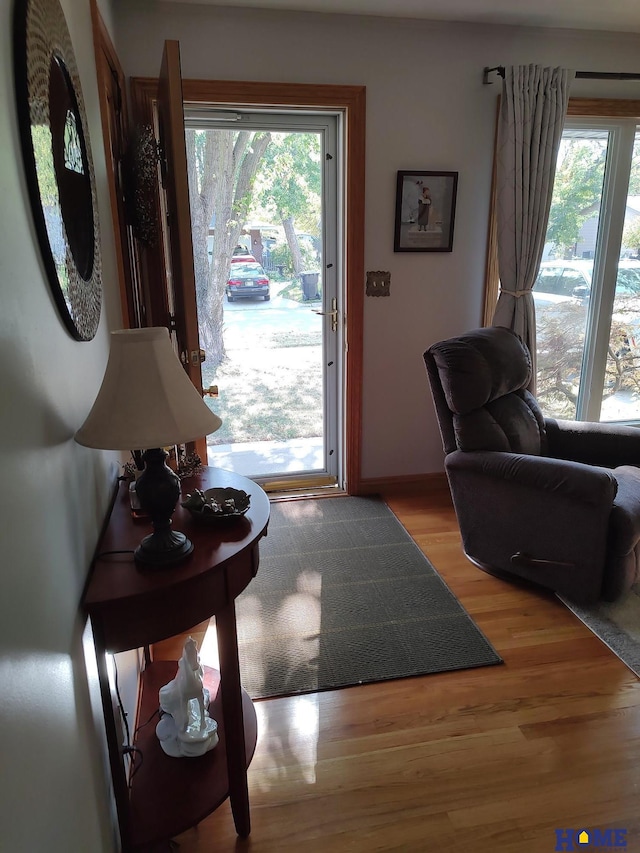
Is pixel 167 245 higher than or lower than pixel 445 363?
higher

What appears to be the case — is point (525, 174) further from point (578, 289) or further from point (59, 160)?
point (59, 160)

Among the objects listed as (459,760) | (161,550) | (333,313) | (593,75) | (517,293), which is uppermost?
(593,75)

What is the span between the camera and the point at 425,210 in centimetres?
311

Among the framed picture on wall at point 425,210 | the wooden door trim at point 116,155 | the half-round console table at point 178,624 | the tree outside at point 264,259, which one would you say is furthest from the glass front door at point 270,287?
the half-round console table at point 178,624

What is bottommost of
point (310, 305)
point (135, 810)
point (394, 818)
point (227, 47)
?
point (394, 818)

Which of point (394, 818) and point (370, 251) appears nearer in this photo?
point (394, 818)

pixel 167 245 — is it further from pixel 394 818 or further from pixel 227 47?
pixel 394 818

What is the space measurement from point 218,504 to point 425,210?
91.3 inches

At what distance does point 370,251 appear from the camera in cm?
312

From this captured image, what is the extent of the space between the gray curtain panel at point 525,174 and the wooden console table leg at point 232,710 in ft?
7.98

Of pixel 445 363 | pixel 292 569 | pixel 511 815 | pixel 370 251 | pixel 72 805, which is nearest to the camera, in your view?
pixel 72 805

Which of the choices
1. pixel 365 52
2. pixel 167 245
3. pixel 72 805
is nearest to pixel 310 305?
pixel 167 245

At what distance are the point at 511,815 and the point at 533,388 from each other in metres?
2.25

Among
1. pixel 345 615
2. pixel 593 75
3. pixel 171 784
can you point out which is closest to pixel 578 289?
pixel 593 75
